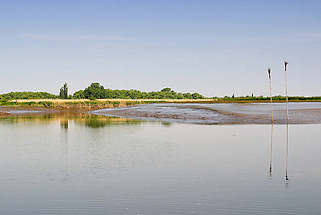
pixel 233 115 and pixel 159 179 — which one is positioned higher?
pixel 233 115

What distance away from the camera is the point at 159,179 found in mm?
13609

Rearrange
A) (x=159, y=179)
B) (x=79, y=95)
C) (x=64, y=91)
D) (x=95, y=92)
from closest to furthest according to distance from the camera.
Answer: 1. (x=159, y=179)
2. (x=64, y=91)
3. (x=95, y=92)
4. (x=79, y=95)

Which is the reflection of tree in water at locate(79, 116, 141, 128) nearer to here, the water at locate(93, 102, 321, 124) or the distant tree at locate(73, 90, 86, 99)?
the water at locate(93, 102, 321, 124)

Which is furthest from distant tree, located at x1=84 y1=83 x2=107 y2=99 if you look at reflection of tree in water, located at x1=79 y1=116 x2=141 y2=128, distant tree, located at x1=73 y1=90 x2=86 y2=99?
reflection of tree in water, located at x1=79 y1=116 x2=141 y2=128

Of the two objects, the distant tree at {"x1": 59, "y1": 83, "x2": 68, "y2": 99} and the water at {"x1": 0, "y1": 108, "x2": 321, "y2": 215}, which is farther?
the distant tree at {"x1": 59, "y1": 83, "x2": 68, "y2": 99}

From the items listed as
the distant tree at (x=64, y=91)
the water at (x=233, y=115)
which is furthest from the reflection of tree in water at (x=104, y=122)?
the distant tree at (x=64, y=91)

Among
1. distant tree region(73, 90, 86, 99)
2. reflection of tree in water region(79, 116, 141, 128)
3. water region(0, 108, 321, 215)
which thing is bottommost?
water region(0, 108, 321, 215)

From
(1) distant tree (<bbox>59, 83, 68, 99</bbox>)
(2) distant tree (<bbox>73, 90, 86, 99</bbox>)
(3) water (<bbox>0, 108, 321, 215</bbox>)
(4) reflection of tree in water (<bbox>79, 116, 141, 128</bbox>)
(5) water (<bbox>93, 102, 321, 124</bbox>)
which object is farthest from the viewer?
(2) distant tree (<bbox>73, 90, 86, 99</bbox>)

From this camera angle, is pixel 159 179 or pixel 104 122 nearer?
pixel 159 179

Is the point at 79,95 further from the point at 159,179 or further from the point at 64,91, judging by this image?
the point at 159,179

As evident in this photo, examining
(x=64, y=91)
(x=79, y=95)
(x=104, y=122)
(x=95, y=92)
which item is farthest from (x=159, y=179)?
(x=79, y=95)

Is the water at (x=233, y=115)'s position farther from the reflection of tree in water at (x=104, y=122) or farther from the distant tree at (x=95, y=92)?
the distant tree at (x=95, y=92)

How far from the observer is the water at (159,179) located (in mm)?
10367

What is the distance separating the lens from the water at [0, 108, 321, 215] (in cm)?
1037
